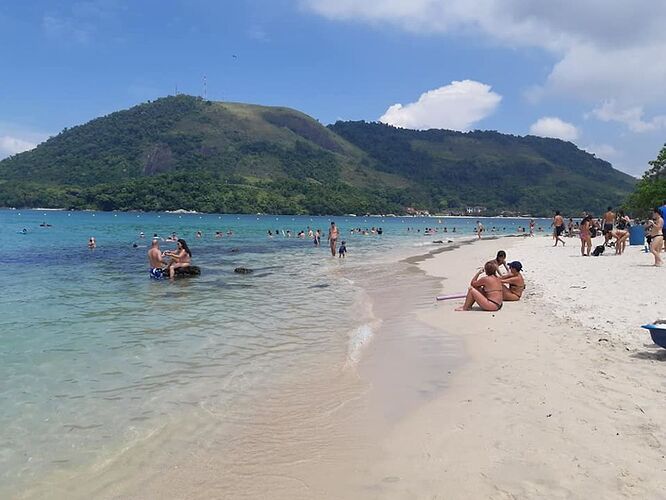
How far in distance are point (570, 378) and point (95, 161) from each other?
19499 centimetres

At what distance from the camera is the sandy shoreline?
15.1 ft

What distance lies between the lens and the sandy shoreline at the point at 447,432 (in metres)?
4.61

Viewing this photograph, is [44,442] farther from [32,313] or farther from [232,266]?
[232,266]

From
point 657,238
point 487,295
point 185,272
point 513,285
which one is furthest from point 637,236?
point 185,272

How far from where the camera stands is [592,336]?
363 inches

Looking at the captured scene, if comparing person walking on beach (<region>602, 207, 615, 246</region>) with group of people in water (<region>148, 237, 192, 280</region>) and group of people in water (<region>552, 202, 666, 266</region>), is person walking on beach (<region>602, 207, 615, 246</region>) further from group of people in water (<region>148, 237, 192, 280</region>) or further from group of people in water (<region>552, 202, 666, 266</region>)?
group of people in water (<region>148, 237, 192, 280</region>)

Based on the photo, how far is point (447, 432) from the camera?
5684 millimetres

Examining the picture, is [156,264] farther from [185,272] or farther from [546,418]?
[546,418]

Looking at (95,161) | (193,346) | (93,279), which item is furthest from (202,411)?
(95,161)

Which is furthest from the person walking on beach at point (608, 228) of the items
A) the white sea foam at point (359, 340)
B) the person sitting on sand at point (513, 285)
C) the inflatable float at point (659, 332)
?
the inflatable float at point (659, 332)

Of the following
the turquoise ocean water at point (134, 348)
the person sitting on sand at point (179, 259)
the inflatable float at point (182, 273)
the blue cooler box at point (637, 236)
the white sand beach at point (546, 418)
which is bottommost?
the turquoise ocean water at point (134, 348)

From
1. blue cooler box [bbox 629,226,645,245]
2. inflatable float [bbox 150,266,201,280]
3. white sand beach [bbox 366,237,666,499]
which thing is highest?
blue cooler box [bbox 629,226,645,245]

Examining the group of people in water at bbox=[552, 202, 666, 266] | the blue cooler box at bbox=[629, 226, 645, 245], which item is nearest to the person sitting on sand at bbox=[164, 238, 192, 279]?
the group of people in water at bbox=[552, 202, 666, 266]

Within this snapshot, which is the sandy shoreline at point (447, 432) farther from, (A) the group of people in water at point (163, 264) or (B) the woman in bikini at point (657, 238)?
(A) the group of people in water at point (163, 264)
